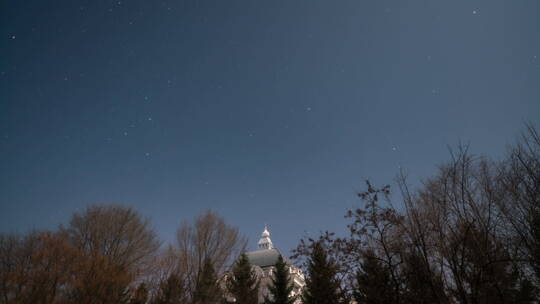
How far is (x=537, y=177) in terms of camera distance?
690 cm

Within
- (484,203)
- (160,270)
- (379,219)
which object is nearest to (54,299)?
(160,270)

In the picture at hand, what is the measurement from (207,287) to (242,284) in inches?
175

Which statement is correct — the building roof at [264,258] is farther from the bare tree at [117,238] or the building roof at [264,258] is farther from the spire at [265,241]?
the bare tree at [117,238]

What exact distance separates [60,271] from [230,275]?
14028 millimetres

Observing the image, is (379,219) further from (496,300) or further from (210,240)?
(210,240)

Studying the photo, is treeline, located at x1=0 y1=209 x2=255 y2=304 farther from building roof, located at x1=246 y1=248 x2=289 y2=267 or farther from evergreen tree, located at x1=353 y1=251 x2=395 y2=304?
building roof, located at x1=246 y1=248 x2=289 y2=267

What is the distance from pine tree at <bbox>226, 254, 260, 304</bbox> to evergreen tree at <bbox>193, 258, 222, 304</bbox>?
2053mm

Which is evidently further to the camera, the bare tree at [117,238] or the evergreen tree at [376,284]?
the bare tree at [117,238]

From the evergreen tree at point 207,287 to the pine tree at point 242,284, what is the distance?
6.74 ft

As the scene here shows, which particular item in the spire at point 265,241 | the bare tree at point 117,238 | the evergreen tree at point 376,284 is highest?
the spire at point 265,241

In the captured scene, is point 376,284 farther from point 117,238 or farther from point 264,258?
point 264,258

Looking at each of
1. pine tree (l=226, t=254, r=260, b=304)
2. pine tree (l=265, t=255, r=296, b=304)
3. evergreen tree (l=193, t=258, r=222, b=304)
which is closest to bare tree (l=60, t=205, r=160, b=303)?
evergreen tree (l=193, t=258, r=222, b=304)

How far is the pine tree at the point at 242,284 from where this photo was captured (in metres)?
23.0

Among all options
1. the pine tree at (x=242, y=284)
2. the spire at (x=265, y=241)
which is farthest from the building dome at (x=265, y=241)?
the pine tree at (x=242, y=284)
